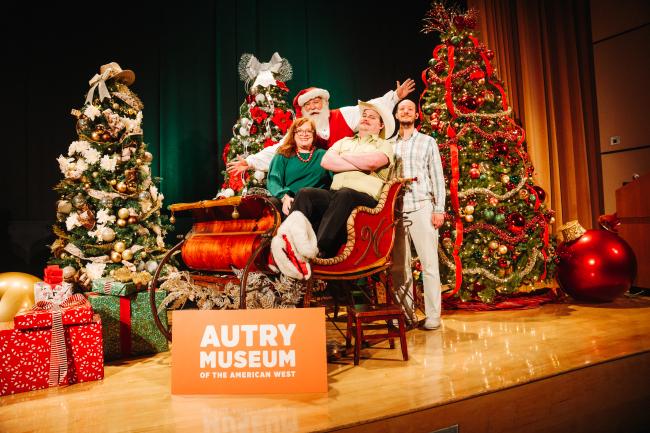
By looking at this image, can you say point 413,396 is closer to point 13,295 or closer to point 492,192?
point 492,192

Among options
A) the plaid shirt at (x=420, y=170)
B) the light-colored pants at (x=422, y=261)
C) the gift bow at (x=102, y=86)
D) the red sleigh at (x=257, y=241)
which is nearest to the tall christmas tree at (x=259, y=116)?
the red sleigh at (x=257, y=241)

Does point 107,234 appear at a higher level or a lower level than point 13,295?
higher

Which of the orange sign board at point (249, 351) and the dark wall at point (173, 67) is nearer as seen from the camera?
the orange sign board at point (249, 351)

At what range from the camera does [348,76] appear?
537 cm

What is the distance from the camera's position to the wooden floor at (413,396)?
5.56 feet

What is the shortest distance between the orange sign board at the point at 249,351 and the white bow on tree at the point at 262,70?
111 inches

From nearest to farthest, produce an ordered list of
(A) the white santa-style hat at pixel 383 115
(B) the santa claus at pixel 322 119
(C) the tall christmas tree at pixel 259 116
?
(A) the white santa-style hat at pixel 383 115, (B) the santa claus at pixel 322 119, (C) the tall christmas tree at pixel 259 116

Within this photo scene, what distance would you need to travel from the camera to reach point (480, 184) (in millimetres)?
3789

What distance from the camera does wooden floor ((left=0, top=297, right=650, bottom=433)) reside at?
169cm

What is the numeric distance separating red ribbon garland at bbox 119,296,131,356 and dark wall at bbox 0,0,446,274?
1.76m

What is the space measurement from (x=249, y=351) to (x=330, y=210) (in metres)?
0.92

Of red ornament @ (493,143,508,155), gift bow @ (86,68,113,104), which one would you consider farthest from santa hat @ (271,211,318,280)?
red ornament @ (493,143,508,155)

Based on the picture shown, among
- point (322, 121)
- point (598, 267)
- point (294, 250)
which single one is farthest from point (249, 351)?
point (598, 267)

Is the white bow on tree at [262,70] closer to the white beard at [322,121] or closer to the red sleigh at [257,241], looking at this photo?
the white beard at [322,121]
